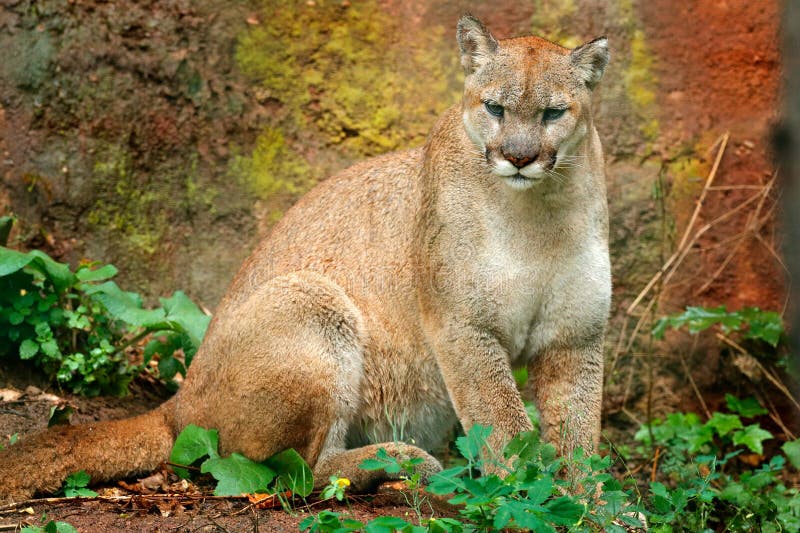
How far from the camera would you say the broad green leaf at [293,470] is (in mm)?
5766

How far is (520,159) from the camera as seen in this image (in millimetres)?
5383

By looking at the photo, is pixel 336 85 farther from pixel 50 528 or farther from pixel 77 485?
pixel 50 528

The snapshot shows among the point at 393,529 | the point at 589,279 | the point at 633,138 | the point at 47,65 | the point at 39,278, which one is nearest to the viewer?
the point at 393,529

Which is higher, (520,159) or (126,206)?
(520,159)

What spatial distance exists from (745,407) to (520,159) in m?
3.93

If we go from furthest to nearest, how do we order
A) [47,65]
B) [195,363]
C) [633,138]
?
[633,138], [47,65], [195,363]

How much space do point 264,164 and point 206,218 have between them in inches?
26.3

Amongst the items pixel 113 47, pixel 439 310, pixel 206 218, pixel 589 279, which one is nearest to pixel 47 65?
pixel 113 47

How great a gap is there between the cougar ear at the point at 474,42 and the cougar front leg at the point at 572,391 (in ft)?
5.83

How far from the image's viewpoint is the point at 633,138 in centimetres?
848

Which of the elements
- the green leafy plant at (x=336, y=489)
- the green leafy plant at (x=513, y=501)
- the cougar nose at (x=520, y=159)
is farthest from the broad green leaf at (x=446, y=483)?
the cougar nose at (x=520, y=159)

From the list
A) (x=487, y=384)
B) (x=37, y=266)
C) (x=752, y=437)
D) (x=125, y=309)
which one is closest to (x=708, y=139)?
(x=752, y=437)

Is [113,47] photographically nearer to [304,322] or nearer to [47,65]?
[47,65]

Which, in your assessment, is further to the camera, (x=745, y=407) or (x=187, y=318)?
(x=745, y=407)
